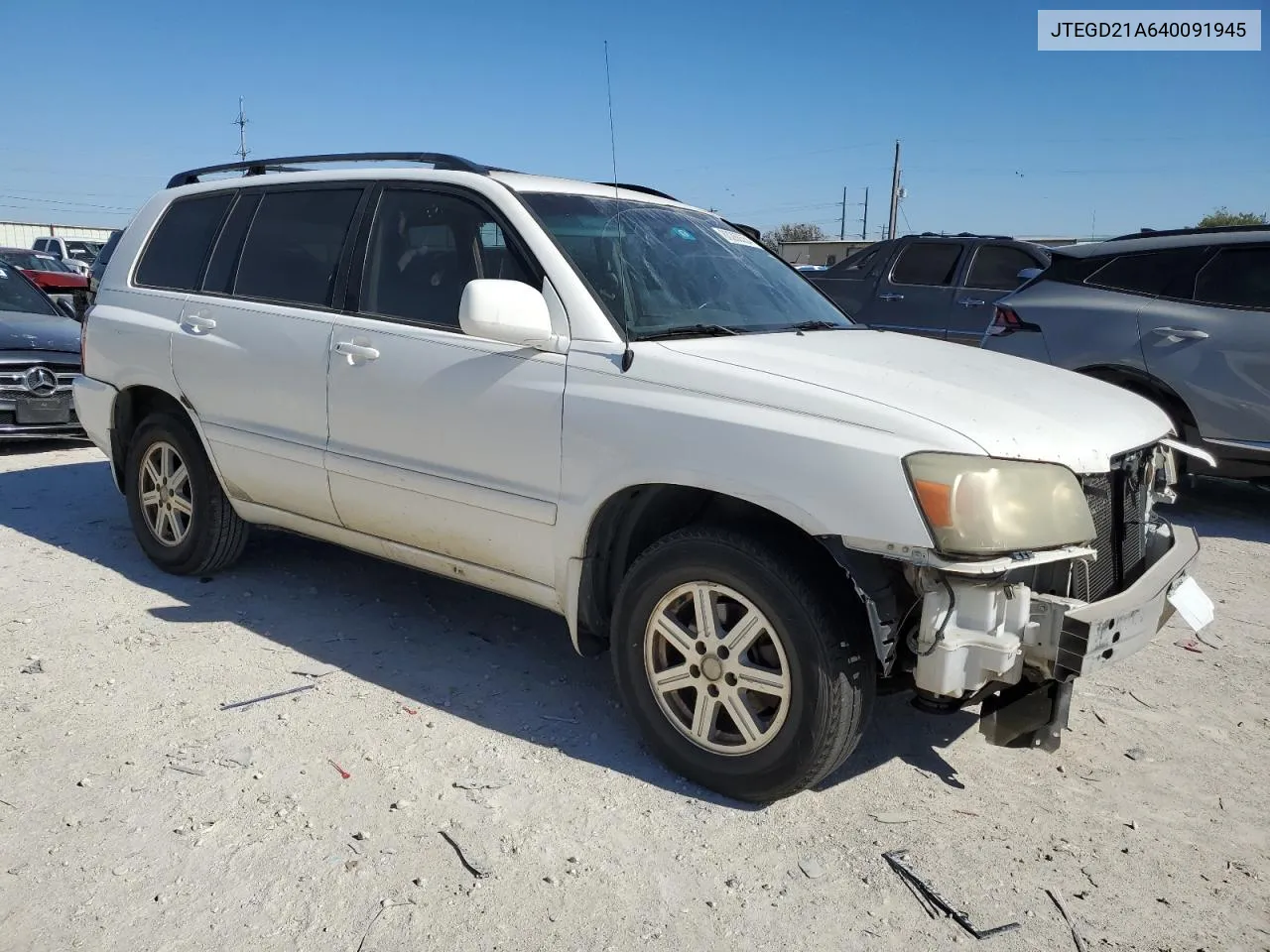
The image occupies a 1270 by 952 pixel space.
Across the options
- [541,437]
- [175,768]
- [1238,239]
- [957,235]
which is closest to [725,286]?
[541,437]

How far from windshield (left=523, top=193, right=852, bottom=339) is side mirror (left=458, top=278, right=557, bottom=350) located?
24 centimetres

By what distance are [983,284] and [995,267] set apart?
25 cm

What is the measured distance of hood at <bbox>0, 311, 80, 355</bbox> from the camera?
8180 mm

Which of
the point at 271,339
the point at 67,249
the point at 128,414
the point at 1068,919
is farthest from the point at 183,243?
the point at 67,249

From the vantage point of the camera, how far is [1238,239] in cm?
664

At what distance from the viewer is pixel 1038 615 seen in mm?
2799

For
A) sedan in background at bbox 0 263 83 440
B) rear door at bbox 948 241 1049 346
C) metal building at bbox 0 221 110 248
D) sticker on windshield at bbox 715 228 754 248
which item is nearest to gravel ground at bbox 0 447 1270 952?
sticker on windshield at bbox 715 228 754 248

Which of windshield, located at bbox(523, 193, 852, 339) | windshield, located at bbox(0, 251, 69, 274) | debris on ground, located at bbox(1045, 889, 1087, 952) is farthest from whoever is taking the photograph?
windshield, located at bbox(0, 251, 69, 274)

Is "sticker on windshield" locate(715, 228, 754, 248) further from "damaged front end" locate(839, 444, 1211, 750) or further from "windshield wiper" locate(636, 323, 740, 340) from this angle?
"damaged front end" locate(839, 444, 1211, 750)

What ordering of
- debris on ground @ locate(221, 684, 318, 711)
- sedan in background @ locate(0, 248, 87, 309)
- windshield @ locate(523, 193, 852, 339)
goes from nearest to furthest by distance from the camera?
windshield @ locate(523, 193, 852, 339)
debris on ground @ locate(221, 684, 318, 711)
sedan in background @ locate(0, 248, 87, 309)

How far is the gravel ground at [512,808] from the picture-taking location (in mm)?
Result: 2588

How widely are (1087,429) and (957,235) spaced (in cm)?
859

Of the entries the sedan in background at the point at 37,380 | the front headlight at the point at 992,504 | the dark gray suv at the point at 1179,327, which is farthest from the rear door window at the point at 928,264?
the front headlight at the point at 992,504

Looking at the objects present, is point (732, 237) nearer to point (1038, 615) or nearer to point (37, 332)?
point (1038, 615)
